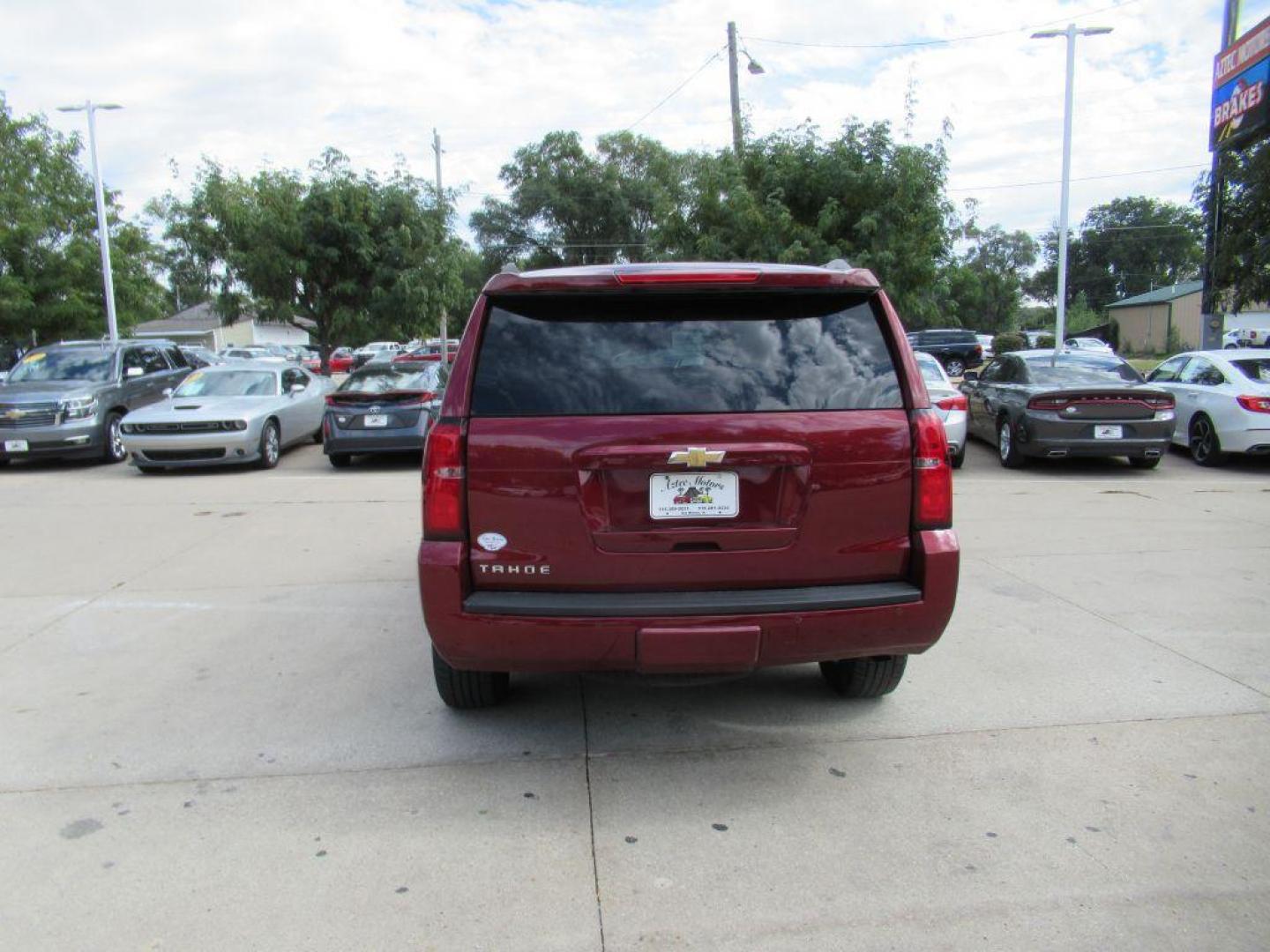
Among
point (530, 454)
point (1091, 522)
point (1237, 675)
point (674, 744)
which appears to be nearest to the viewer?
point (530, 454)

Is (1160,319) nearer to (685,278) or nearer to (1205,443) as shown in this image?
(1205,443)

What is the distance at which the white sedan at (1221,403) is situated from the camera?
11438mm

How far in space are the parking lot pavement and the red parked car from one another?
0.60 metres

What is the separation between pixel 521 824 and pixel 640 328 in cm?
179

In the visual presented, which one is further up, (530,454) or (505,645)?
(530,454)

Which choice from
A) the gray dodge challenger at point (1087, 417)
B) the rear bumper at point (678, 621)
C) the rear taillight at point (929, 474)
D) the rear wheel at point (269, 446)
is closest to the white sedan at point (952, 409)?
the gray dodge challenger at point (1087, 417)

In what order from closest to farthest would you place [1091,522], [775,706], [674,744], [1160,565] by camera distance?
1. [674,744]
2. [775,706]
3. [1160,565]
4. [1091,522]

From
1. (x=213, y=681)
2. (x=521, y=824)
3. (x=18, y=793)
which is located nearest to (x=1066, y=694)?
(x=521, y=824)

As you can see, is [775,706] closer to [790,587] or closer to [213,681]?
[790,587]

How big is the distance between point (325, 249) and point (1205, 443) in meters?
15.1

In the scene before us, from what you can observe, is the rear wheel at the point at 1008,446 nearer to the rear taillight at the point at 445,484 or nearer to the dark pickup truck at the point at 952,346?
the rear taillight at the point at 445,484

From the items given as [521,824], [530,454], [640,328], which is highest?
[640,328]

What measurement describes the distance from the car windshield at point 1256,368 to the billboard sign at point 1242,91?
16.5 ft

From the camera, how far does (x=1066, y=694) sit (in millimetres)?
4406
